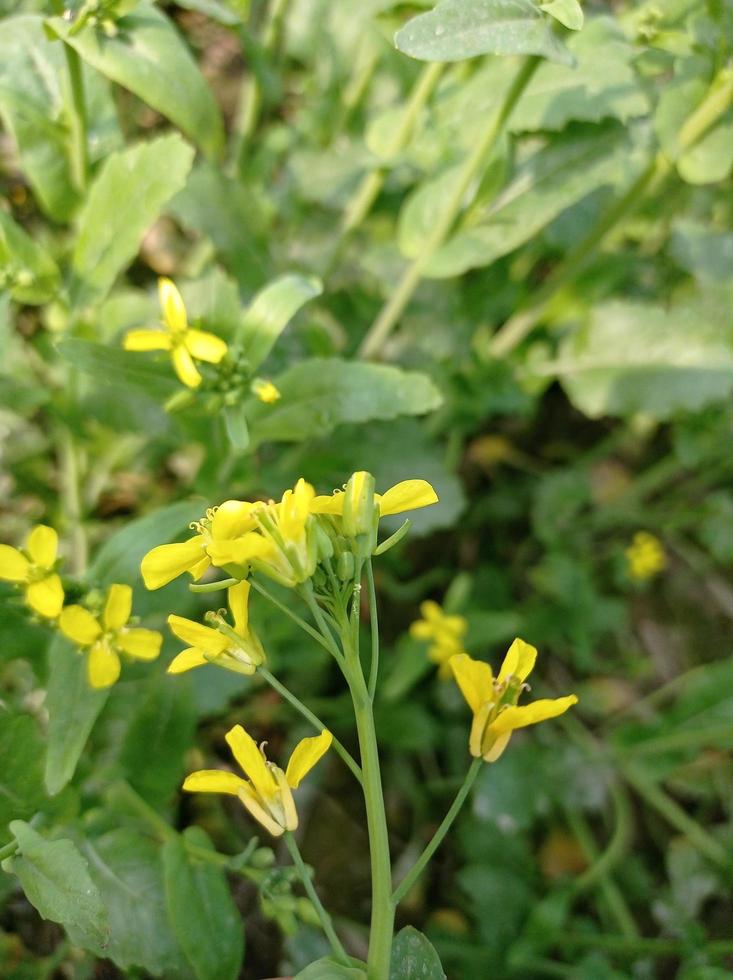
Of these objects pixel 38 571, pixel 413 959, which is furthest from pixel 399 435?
pixel 413 959

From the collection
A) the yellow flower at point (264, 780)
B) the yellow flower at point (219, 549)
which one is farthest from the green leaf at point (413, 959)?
the yellow flower at point (219, 549)

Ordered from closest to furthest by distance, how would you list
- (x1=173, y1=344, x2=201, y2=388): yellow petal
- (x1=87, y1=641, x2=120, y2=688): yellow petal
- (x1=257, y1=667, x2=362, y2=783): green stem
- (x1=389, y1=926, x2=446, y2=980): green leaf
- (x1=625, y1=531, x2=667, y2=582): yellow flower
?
1. (x1=257, y1=667, x2=362, y2=783): green stem
2. (x1=389, y1=926, x2=446, y2=980): green leaf
3. (x1=87, y1=641, x2=120, y2=688): yellow petal
4. (x1=173, y1=344, x2=201, y2=388): yellow petal
5. (x1=625, y1=531, x2=667, y2=582): yellow flower

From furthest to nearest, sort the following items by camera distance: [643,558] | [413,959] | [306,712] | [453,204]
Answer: [643,558]
[453,204]
[413,959]
[306,712]

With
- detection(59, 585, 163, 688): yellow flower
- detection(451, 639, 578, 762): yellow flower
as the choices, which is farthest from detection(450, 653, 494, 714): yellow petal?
detection(59, 585, 163, 688): yellow flower

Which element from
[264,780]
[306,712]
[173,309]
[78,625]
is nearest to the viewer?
[306,712]

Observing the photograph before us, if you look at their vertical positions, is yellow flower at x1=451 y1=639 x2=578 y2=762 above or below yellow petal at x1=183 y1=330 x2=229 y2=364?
below

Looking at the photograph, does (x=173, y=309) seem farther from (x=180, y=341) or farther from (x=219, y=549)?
(x=219, y=549)

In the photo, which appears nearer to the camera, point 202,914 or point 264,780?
point 264,780

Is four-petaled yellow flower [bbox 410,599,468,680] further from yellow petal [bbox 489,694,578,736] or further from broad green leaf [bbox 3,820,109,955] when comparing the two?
broad green leaf [bbox 3,820,109,955]
